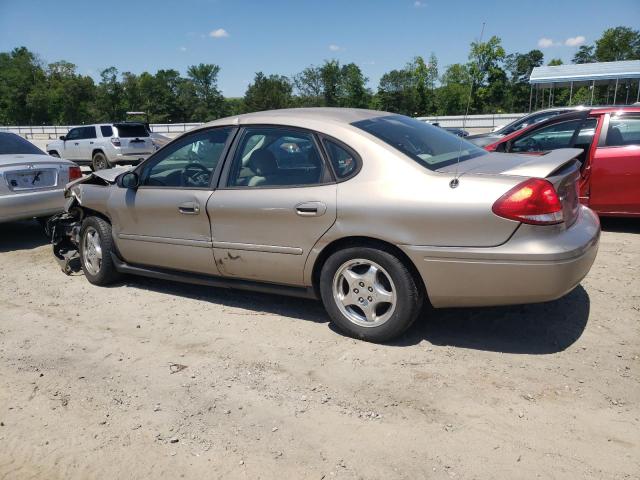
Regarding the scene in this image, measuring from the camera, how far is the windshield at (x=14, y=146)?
759 cm

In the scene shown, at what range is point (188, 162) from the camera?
461 centimetres

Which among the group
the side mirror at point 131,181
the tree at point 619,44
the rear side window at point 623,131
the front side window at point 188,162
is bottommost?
the side mirror at point 131,181

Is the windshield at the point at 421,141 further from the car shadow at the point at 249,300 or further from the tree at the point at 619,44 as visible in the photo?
the tree at the point at 619,44

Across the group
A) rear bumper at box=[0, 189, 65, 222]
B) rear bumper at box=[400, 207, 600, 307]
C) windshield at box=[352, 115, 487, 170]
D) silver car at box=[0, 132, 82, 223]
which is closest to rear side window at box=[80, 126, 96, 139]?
silver car at box=[0, 132, 82, 223]

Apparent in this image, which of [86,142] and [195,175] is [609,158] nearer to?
[195,175]

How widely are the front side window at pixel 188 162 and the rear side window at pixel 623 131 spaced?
4813 mm

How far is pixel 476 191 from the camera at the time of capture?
10.7 feet

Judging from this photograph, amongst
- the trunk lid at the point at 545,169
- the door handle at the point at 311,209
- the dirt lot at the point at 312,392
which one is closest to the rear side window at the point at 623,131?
the dirt lot at the point at 312,392

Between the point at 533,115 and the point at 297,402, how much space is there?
34.1 feet

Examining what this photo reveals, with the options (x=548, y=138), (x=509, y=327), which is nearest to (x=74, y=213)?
(x=509, y=327)

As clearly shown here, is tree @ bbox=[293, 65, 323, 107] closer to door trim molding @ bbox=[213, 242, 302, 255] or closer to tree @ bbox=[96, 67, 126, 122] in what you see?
tree @ bbox=[96, 67, 126, 122]

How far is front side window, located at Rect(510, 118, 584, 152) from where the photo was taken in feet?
22.7

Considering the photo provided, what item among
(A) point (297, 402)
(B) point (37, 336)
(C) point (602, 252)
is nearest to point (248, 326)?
(A) point (297, 402)

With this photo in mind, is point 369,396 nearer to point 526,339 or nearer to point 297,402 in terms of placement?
point 297,402
